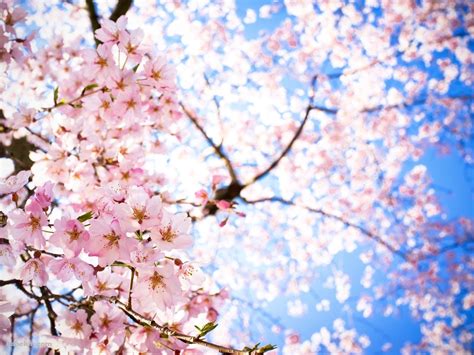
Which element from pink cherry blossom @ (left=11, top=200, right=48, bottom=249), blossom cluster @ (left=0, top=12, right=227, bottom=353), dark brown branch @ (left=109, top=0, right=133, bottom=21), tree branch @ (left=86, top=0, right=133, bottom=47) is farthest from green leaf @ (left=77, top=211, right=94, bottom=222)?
dark brown branch @ (left=109, top=0, right=133, bottom=21)

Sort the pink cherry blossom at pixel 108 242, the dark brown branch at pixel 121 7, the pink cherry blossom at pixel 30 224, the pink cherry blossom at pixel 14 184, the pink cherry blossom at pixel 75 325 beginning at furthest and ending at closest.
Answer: the dark brown branch at pixel 121 7 → the pink cherry blossom at pixel 75 325 → the pink cherry blossom at pixel 14 184 → the pink cherry blossom at pixel 30 224 → the pink cherry blossom at pixel 108 242

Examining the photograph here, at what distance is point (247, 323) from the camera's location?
8648 millimetres

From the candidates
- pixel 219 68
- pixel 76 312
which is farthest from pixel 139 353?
pixel 219 68

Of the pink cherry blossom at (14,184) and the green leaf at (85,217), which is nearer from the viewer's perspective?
the green leaf at (85,217)

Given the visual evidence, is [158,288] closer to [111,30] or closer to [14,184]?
[14,184]

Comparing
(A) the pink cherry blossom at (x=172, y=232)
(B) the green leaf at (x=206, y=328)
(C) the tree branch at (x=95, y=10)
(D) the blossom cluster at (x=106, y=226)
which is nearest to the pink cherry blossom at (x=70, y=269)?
(D) the blossom cluster at (x=106, y=226)

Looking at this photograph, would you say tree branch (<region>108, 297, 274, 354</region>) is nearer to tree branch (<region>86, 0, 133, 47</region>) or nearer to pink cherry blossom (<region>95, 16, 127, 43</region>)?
pink cherry blossom (<region>95, 16, 127, 43</region>)

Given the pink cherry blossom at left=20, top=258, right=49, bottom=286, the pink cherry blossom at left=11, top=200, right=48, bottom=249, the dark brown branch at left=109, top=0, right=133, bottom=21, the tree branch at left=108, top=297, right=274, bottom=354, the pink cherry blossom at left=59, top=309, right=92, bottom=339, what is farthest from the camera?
the dark brown branch at left=109, top=0, right=133, bottom=21

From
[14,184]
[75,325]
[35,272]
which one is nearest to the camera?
[14,184]

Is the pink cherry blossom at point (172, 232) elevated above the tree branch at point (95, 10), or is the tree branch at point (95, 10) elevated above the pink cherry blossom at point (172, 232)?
the tree branch at point (95, 10)

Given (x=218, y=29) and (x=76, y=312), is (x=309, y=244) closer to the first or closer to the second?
(x=218, y=29)

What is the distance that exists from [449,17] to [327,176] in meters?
4.81

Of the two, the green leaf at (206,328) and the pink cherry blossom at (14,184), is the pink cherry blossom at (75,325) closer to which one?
the pink cherry blossom at (14,184)

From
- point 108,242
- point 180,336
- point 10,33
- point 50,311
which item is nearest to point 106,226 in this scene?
point 108,242
